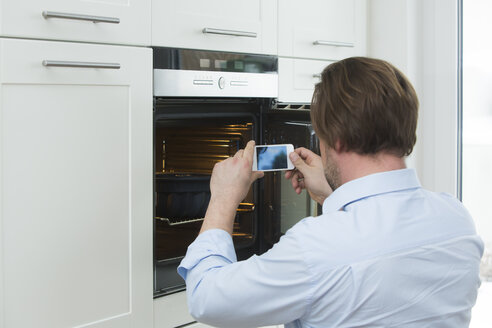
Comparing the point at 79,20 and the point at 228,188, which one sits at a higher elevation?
the point at 79,20

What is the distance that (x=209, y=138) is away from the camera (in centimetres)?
169

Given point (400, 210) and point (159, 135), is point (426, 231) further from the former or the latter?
point (159, 135)

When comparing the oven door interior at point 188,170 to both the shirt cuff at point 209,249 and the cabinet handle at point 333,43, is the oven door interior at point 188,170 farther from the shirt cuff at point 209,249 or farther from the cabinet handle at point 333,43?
the shirt cuff at point 209,249

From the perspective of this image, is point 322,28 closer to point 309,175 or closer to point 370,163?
point 309,175

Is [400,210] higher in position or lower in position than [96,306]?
higher

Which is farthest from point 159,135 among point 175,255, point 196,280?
point 196,280

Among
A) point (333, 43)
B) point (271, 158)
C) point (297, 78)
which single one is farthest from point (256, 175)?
point (333, 43)

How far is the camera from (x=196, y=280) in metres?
0.97

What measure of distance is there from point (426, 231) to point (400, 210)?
0.05m

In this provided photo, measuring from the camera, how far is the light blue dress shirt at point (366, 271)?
33.0 inches

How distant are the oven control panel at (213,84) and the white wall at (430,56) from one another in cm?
50

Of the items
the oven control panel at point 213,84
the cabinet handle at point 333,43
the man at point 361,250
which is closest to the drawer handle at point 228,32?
the oven control panel at point 213,84

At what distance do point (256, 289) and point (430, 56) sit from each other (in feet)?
4.36

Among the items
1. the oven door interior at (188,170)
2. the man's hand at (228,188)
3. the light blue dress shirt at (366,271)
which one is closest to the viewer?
the light blue dress shirt at (366,271)
